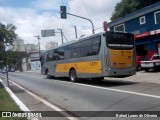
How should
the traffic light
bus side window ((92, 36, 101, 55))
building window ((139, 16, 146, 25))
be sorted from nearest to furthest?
bus side window ((92, 36, 101, 55)) → the traffic light → building window ((139, 16, 146, 25))

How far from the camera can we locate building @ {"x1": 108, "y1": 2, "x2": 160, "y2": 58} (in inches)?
1184

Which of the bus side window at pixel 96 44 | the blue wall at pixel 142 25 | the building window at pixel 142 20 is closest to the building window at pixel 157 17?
the blue wall at pixel 142 25

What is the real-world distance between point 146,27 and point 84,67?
1370 cm

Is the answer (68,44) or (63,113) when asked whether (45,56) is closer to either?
(68,44)

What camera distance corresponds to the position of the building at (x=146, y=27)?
98.7ft

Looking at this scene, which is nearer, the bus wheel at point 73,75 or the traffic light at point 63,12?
the bus wheel at point 73,75

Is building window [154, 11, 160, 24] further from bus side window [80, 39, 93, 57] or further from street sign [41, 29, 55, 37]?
street sign [41, 29, 55, 37]

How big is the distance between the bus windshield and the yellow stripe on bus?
1385 mm

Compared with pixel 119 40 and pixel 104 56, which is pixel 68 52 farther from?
pixel 104 56

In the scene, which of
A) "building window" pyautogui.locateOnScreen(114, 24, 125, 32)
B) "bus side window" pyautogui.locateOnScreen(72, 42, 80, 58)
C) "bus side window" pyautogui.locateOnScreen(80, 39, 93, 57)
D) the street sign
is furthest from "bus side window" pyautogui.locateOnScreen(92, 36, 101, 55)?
the street sign

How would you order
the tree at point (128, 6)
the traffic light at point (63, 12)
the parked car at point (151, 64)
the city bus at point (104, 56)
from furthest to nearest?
1. the tree at point (128, 6)
2. the traffic light at point (63, 12)
3. the parked car at point (151, 64)
4. the city bus at point (104, 56)

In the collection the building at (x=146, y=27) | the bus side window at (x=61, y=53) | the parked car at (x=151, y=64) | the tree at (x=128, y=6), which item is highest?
the tree at (x=128, y=6)

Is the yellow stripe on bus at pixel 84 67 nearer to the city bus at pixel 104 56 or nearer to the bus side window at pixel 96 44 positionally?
the city bus at pixel 104 56

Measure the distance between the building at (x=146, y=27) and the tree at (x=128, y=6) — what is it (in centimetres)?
1223
